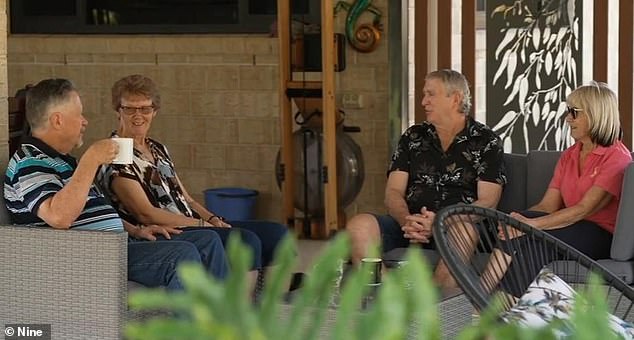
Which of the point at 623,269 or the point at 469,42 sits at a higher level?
the point at 469,42

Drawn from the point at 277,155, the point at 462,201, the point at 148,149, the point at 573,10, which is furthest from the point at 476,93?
the point at 148,149

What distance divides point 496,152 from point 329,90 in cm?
211

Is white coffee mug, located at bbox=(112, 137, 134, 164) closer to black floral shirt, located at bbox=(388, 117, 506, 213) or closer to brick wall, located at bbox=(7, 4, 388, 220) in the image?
black floral shirt, located at bbox=(388, 117, 506, 213)

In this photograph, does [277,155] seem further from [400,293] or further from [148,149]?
[400,293]

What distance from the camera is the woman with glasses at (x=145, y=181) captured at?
171 inches

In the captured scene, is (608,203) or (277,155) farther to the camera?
(277,155)

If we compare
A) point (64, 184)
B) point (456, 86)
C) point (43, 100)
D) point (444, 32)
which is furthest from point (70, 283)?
point (444, 32)

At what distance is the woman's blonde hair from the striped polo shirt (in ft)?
5.66

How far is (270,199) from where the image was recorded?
24.6 feet

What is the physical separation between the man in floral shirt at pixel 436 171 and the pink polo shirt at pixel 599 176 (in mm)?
280

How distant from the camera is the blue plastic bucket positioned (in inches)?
289

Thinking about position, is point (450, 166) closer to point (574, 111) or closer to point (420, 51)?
point (574, 111)

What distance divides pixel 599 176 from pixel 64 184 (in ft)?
6.19

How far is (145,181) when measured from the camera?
4.42m
